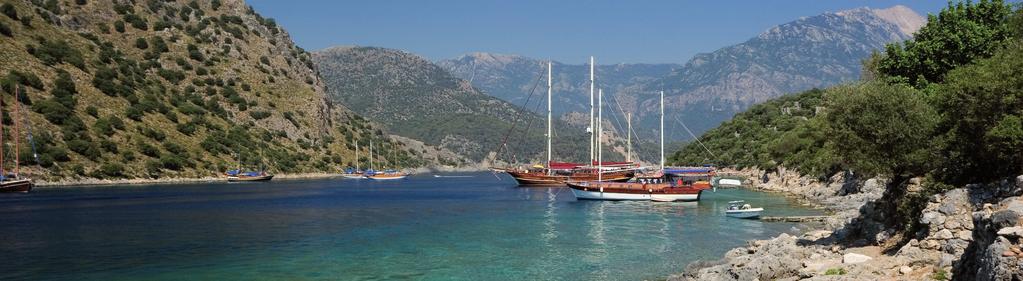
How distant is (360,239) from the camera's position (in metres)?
42.2

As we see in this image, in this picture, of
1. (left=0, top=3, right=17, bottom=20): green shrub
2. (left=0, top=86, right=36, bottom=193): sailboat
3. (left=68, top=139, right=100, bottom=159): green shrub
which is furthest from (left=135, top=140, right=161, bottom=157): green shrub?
(left=0, top=3, right=17, bottom=20): green shrub

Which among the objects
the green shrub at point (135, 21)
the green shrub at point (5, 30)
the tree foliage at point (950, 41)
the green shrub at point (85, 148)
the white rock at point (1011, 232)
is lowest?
the white rock at point (1011, 232)

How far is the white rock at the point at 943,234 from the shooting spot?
64.1 feet

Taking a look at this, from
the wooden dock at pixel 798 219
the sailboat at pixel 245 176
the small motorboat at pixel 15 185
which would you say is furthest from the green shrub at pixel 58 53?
the wooden dock at pixel 798 219

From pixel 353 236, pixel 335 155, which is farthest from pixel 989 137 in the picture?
pixel 335 155

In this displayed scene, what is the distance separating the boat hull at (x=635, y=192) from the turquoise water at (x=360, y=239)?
1.79 m

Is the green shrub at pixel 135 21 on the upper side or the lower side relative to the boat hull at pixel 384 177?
upper

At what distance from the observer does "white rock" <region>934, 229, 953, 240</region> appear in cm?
1955

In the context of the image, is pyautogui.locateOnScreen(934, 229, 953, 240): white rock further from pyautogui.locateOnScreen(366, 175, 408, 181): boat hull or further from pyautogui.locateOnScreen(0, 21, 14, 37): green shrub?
pyautogui.locateOnScreen(366, 175, 408, 181): boat hull

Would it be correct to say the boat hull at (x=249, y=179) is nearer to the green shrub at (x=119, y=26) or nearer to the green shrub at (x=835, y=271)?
the green shrub at (x=119, y=26)

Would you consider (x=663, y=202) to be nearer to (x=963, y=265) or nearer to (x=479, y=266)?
(x=479, y=266)

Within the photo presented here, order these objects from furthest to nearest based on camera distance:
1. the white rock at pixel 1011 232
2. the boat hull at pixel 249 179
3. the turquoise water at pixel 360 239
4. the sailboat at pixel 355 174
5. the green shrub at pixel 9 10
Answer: the sailboat at pixel 355 174, the boat hull at pixel 249 179, the green shrub at pixel 9 10, the turquoise water at pixel 360 239, the white rock at pixel 1011 232

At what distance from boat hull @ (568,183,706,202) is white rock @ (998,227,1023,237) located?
58.3 m

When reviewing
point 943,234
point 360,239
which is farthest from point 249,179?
point 943,234
